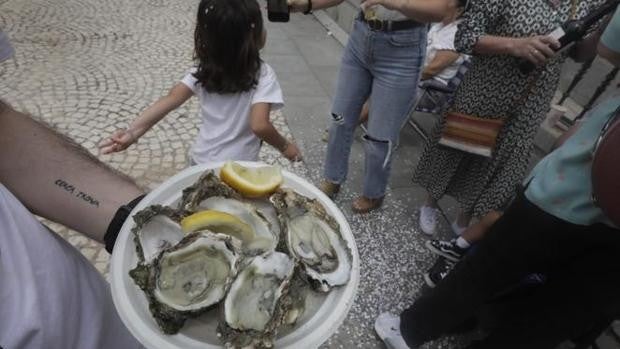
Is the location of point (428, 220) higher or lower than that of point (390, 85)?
lower

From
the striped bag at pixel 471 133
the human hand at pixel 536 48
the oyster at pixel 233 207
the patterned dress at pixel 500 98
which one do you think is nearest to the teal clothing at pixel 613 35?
the human hand at pixel 536 48

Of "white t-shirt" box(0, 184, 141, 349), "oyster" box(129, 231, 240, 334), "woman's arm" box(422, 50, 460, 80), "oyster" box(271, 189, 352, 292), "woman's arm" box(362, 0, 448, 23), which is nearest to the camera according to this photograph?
"white t-shirt" box(0, 184, 141, 349)

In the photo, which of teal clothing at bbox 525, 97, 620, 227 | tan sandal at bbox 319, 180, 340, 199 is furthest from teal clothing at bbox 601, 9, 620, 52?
tan sandal at bbox 319, 180, 340, 199

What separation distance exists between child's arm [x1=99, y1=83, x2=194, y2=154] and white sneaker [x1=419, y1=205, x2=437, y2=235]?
6.14 ft

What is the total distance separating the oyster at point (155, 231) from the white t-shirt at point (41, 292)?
0.54 ft

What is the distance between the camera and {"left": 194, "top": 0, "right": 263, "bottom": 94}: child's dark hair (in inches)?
67.4

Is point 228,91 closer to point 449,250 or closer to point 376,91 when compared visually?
point 376,91

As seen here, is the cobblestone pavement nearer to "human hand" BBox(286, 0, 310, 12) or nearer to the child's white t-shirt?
the child's white t-shirt

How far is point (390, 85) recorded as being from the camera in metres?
2.32

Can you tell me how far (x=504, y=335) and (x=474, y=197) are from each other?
1.00m

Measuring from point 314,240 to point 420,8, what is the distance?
1.49 metres

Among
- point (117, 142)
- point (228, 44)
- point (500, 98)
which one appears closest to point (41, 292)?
point (117, 142)

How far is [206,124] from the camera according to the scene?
202cm

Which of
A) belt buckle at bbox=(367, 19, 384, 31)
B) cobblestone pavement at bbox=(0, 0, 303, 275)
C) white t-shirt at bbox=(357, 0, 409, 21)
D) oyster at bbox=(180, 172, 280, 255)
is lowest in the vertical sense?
cobblestone pavement at bbox=(0, 0, 303, 275)
